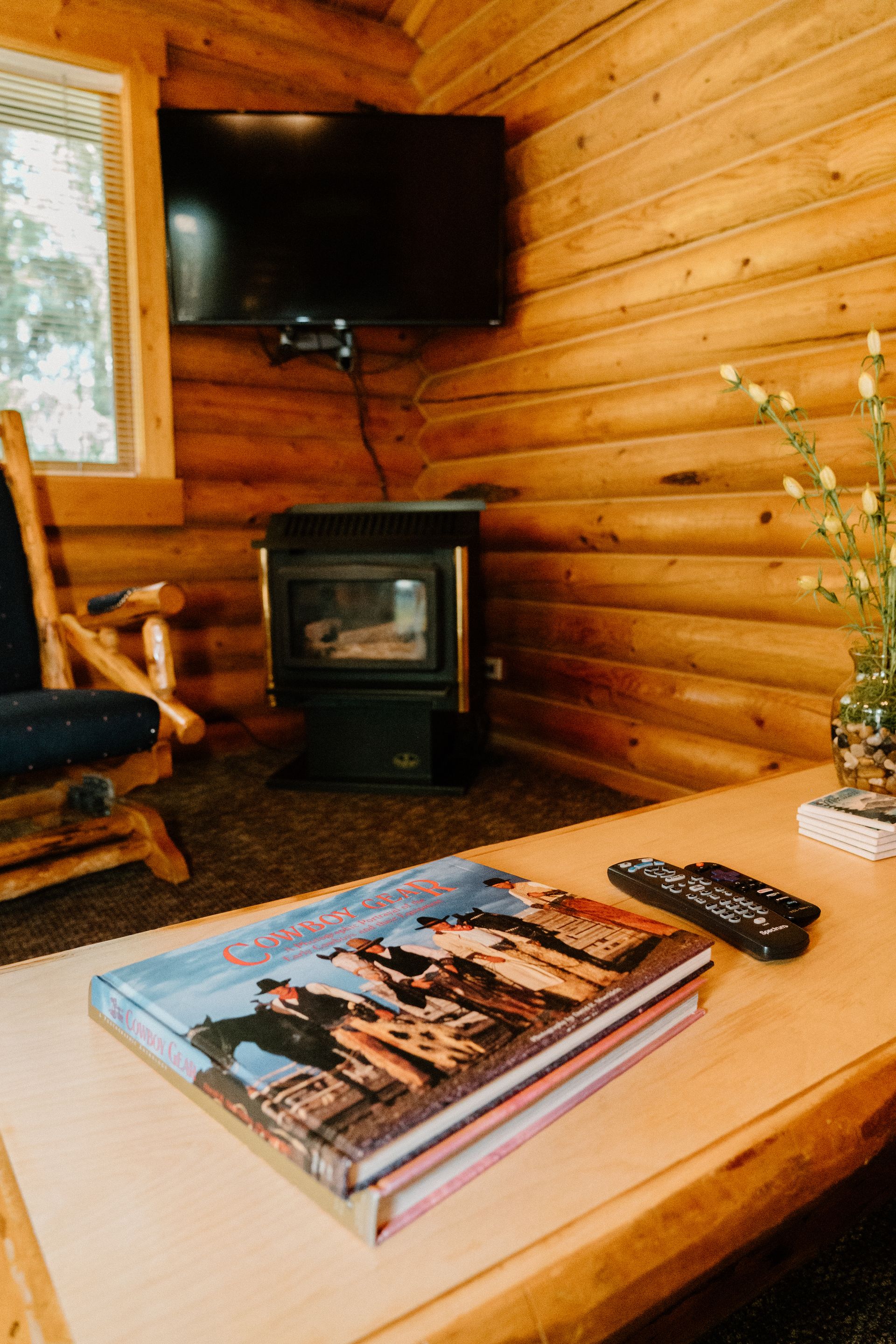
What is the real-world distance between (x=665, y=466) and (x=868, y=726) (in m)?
1.43

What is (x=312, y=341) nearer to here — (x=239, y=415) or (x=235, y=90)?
(x=239, y=415)

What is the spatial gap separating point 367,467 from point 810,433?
1767 mm

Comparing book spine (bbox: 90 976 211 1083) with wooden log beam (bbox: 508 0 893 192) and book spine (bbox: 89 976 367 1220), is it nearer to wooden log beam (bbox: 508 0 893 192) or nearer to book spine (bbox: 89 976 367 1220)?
book spine (bbox: 89 976 367 1220)

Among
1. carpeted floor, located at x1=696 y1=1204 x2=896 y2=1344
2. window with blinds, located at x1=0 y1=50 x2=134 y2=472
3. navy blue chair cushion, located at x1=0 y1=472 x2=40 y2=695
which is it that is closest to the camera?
carpeted floor, located at x1=696 y1=1204 x2=896 y2=1344

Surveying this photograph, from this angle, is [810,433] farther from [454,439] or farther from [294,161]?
[294,161]

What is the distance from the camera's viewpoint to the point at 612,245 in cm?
253

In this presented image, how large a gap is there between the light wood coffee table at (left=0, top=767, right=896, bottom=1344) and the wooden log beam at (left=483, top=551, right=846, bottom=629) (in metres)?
1.30

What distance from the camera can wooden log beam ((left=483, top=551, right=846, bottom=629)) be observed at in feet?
6.98

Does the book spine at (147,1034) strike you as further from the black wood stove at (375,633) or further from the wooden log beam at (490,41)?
the wooden log beam at (490,41)

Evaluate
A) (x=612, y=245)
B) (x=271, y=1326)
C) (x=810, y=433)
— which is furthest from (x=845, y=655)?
(x=271, y=1326)

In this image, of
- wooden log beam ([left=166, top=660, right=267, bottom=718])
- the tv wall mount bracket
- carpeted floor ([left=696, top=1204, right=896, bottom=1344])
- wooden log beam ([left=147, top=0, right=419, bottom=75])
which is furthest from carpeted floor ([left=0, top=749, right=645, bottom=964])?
wooden log beam ([left=147, top=0, right=419, bottom=75])

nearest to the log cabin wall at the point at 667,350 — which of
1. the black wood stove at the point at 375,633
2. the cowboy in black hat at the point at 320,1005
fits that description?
the black wood stove at the point at 375,633

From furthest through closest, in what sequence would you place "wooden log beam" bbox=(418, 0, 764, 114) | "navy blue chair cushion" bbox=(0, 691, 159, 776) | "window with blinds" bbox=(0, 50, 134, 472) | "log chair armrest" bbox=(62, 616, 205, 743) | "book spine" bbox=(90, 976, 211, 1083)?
"window with blinds" bbox=(0, 50, 134, 472) → "wooden log beam" bbox=(418, 0, 764, 114) → "log chair armrest" bbox=(62, 616, 205, 743) → "navy blue chair cushion" bbox=(0, 691, 159, 776) → "book spine" bbox=(90, 976, 211, 1083)

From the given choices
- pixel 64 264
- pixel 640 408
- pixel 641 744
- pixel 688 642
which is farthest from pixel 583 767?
pixel 64 264
